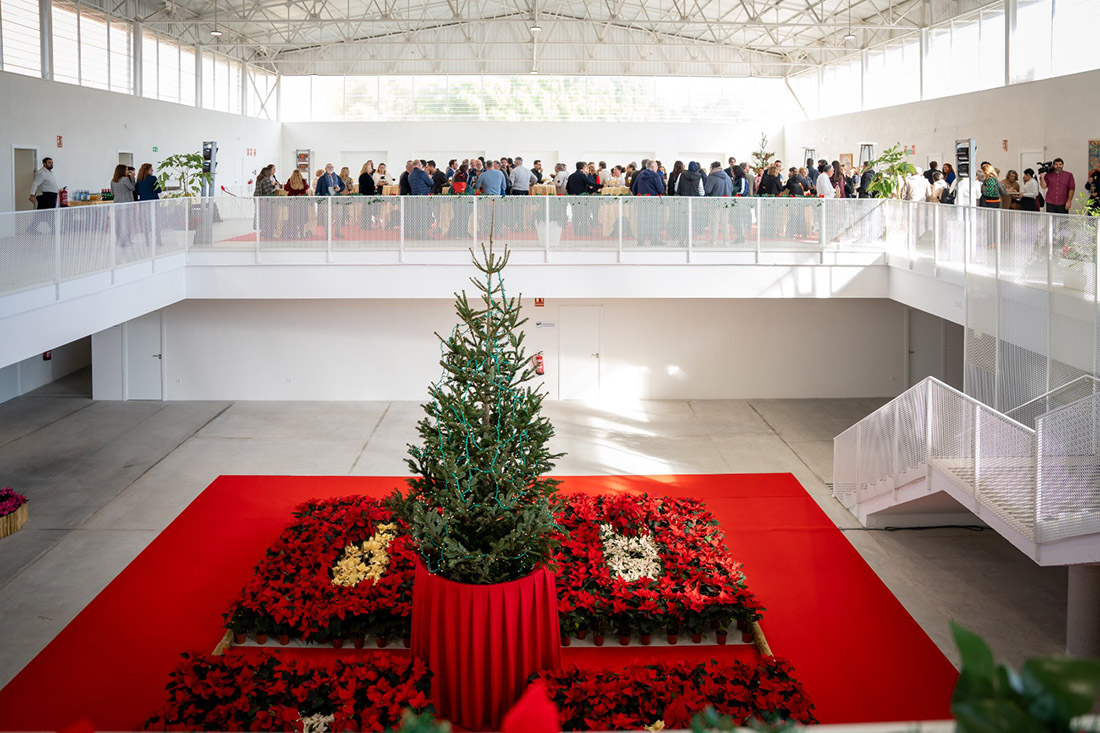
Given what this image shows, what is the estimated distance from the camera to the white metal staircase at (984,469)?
9.35m

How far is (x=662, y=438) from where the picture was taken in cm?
1986

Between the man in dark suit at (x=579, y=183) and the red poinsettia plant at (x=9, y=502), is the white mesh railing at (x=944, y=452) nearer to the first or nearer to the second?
the man in dark suit at (x=579, y=183)

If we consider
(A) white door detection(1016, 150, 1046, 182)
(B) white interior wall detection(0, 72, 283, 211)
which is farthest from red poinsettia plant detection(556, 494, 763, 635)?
(B) white interior wall detection(0, 72, 283, 211)

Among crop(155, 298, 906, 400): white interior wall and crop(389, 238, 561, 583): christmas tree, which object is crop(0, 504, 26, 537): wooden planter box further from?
crop(155, 298, 906, 400): white interior wall

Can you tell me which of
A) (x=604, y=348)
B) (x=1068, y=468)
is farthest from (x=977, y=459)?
(x=604, y=348)

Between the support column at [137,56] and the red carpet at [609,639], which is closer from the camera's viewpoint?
the red carpet at [609,639]

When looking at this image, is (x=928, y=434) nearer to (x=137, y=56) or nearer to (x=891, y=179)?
(x=891, y=179)

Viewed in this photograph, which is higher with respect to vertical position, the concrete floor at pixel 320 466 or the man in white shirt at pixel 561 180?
the man in white shirt at pixel 561 180

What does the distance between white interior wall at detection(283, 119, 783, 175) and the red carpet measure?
78.9 ft

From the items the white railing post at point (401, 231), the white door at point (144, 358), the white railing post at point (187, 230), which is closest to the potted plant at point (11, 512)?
the white railing post at point (187, 230)

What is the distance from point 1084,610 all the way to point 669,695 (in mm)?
4855

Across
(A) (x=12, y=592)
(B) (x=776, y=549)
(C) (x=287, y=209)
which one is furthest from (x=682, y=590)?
(C) (x=287, y=209)

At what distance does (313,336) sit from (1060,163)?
15.2 metres

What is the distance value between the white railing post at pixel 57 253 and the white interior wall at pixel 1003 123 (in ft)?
59.7
